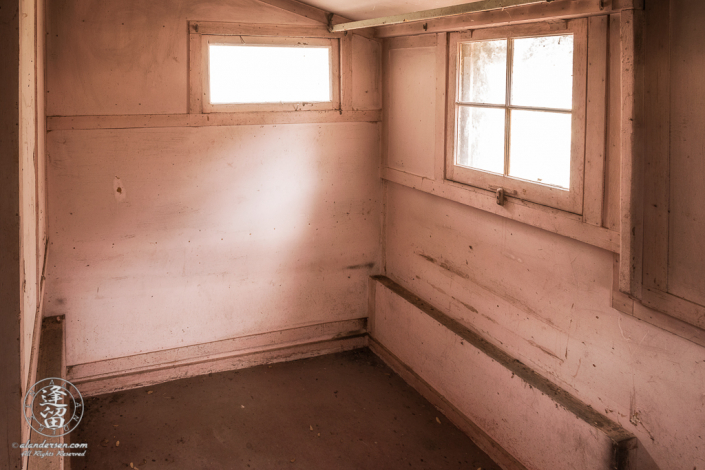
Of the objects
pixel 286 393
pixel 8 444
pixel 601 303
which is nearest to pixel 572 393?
pixel 601 303

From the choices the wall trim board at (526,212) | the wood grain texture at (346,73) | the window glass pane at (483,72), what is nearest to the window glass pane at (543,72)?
the window glass pane at (483,72)

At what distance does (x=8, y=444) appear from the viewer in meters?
1.72

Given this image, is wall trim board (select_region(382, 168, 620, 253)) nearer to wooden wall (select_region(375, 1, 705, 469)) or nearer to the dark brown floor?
wooden wall (select_region(375, 1, 705, 469))

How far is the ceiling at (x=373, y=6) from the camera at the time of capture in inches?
133

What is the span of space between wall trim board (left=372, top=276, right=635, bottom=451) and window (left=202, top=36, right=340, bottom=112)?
1.62 metres

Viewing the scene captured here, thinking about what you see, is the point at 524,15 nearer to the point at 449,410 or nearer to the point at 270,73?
the point at 270,73

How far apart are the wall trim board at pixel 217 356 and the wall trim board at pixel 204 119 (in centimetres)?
160

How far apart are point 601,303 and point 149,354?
305cm

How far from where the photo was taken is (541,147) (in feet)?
9.96

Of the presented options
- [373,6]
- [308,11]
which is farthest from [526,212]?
[308,11]

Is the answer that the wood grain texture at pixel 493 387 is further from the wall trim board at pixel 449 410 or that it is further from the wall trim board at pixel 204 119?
the wall trim board at pixel 204 119

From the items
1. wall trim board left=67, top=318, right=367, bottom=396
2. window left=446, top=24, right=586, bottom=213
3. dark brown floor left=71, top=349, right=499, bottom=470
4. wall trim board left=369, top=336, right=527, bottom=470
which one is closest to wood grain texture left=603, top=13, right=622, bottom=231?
window left=446, top=24, right=586, bottom=213

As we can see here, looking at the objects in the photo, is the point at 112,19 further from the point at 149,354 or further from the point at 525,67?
the point at 525,67

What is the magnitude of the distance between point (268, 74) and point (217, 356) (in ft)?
6.91
